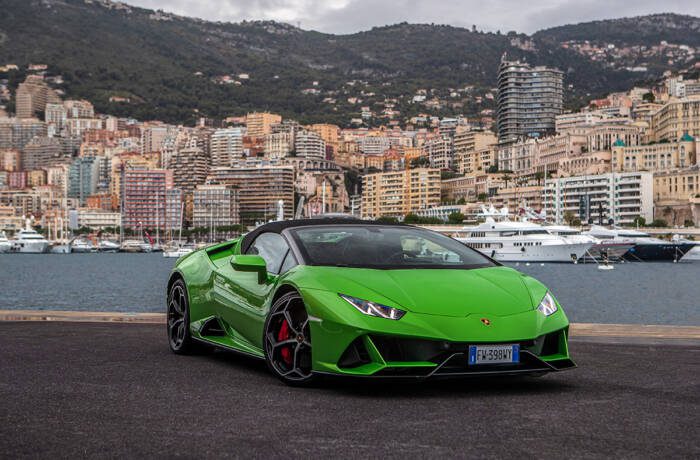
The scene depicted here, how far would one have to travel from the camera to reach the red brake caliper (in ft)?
22.1

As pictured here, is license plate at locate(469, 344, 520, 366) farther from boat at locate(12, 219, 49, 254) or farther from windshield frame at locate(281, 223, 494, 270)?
boat at locate(12, 219, 49, 254)

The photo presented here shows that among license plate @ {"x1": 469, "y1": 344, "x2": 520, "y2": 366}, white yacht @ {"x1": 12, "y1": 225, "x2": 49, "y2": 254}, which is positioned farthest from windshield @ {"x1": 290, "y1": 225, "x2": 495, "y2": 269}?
white yacht @ {"x1": 12, "y1": 225, "x2": 49, "y2": 254}

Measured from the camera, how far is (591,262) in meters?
125

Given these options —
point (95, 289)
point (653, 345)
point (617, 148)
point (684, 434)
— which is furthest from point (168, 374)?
point (617, 148)

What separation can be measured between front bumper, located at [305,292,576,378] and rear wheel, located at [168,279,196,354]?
242cm

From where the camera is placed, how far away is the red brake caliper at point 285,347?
673 cm

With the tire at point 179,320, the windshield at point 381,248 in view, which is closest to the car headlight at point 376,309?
the windshield at point 381,248

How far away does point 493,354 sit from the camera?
623cm

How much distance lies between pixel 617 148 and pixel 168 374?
195 m

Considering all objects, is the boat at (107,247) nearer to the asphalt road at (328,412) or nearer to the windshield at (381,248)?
the asphalt road at (328,412)

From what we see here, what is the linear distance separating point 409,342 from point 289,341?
3.14 ft

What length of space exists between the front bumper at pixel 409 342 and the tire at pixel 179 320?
7.94ft

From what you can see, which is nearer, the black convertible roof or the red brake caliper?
the red brake caliper

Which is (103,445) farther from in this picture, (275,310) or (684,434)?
(684,434)
